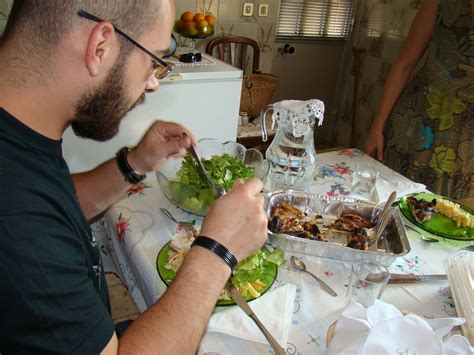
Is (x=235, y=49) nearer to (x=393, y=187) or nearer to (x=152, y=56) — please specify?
(x=393, y=187)

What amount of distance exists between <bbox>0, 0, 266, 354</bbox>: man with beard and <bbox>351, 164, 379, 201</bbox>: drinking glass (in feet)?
1.68

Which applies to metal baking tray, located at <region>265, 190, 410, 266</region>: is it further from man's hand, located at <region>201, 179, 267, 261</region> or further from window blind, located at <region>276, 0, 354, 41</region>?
window blind, located at <region>276, 0, 354, 41</region>

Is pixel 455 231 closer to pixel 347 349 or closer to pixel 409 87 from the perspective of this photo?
pixel 347 349

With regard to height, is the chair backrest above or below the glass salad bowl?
above

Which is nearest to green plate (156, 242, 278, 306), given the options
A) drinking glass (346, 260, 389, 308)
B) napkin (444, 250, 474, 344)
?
drinking glass (346, 260, 389, 308)

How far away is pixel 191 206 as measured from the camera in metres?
1.01

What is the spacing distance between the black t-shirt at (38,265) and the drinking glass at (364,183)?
826 millimetres

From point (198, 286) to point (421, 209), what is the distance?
67 cm

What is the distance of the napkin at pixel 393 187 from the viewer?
120 cm

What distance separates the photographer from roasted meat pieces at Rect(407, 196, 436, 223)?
104 cm

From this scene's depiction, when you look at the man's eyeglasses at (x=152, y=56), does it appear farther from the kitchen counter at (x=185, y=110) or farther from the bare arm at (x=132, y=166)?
the kitchen counter at (x=185, y=110)

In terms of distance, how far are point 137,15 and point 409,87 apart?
1472mm

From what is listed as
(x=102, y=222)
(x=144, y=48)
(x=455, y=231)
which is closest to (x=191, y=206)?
(x=102, y=222)

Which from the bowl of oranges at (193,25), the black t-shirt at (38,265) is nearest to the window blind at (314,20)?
the bowl of oranges at (193,25)
